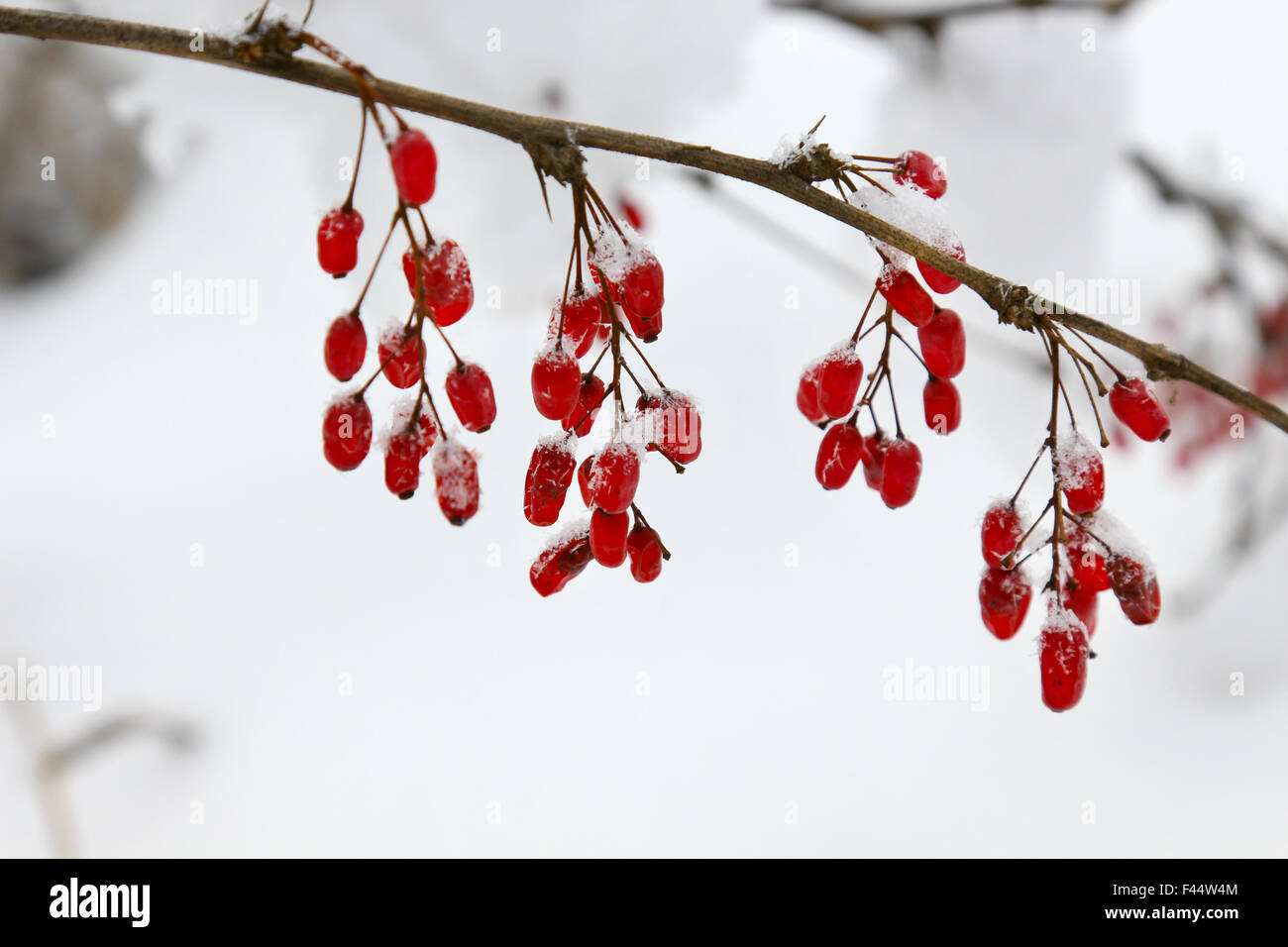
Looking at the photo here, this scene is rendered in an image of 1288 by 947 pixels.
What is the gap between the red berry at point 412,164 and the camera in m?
0.37

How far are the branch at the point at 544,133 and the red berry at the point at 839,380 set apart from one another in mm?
92

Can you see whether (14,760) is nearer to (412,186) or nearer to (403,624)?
(403,624)

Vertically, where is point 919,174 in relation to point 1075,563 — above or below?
above

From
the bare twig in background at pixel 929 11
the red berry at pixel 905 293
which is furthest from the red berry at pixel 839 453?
the bare twig in background at pixel 929 11

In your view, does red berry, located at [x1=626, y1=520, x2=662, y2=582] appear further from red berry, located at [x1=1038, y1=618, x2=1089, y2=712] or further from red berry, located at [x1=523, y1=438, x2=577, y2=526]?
red berry, located at [x1=1038, y1=618, x2=1089, y2=712]

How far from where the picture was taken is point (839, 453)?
1.75 ft

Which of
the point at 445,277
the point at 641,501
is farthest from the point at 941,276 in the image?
the point at 641,501

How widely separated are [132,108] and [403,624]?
2.31 feet

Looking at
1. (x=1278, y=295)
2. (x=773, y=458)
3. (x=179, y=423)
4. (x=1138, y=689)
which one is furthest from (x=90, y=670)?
(x=1278, y=295)

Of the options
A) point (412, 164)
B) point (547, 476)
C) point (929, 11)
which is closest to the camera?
point (412, 164)

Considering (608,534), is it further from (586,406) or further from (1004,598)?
(1004,598)

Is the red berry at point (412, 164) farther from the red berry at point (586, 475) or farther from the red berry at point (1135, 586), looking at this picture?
the red berry at point (1135, 586)

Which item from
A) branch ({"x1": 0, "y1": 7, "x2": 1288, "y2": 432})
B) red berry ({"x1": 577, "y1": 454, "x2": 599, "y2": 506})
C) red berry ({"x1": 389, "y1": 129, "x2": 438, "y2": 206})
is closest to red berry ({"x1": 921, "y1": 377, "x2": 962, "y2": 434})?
branch ({"x1": 0, "y1": 7, "x2": 1288, "y2": 432})

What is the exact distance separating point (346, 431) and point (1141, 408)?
1.31 feet
